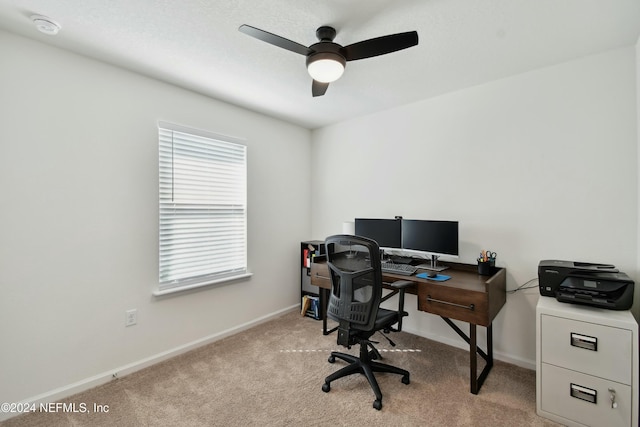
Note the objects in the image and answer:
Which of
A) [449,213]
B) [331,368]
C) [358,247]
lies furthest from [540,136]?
[331,368]

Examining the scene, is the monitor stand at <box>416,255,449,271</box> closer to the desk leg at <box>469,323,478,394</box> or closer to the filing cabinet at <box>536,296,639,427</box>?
the desk leg at <box>469,323,478,394</box>

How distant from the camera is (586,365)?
5.56ft

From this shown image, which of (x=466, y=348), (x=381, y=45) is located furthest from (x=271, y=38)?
(x=466, y=348)

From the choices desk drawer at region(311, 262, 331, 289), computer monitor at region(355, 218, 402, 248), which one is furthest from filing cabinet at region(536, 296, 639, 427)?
desk drawer at region(311, 262, 331, 289)

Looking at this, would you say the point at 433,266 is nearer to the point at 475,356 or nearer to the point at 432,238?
the point at 432,238

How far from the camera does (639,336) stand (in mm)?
1681

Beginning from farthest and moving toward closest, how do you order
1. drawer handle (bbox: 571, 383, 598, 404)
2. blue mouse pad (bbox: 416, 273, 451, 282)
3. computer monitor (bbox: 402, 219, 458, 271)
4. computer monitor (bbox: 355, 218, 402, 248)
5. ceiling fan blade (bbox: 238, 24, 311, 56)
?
1. computer monitor (bbox: 355, 218, 402, 248)
2. computer monitor (bbox: 402, 219, 458, 271)
3. blue mouse pad (bbox: 416, 273, 451, 282)
4. drawer handle (bbox: 571, 383, 598, 404)
5. ceiling fan blade (bbox: 238, 24, 311, 56)

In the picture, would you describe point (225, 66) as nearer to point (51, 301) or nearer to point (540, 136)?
point (51, 301)

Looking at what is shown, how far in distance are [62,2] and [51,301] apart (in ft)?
6.20

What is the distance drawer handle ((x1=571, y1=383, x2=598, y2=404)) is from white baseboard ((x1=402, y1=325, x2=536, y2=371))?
26.4 inches

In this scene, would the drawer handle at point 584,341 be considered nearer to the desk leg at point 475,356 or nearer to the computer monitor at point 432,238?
the desk leg at point 475,356

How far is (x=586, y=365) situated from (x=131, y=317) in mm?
3212

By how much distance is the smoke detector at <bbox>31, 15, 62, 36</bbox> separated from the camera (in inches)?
66.8

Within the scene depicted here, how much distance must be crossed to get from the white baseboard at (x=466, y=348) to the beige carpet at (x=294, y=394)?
0.06 metres
